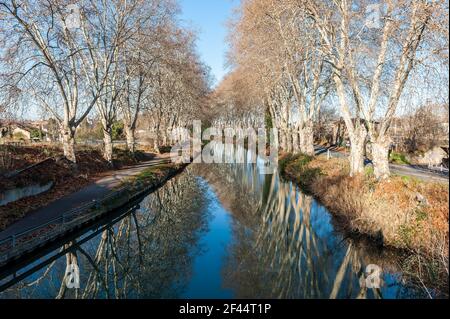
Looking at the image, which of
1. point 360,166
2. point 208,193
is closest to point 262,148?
point 208,193

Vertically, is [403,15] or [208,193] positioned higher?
[403,15]

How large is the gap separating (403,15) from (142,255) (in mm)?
12662

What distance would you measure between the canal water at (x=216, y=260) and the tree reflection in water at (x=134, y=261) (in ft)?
0.09

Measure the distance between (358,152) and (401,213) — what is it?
5.81 meters

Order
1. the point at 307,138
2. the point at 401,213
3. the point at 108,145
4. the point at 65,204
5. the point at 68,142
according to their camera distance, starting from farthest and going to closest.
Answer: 1. the point at 307,138
2. the point at 108,145
3. the point at 68,142
4. the point at 65,204
5. the point at 401,213

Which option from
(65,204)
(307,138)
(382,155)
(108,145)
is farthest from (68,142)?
(307,138)

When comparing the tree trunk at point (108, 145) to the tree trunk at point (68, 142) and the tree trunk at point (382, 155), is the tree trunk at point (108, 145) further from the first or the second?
the tree trunk at point (382, 155)

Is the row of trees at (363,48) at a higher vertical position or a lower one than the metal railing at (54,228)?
higher

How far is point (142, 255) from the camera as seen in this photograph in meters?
10.5

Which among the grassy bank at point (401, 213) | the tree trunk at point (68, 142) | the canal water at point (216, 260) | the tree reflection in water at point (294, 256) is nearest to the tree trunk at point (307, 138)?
the tree reflection in water at point (294, 256)

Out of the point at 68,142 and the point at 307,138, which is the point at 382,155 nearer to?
the point at 307,138

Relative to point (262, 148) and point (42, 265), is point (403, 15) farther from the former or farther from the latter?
point (262, 148)

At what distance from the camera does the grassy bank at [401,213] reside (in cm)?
787

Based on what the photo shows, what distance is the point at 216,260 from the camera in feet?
32.9
